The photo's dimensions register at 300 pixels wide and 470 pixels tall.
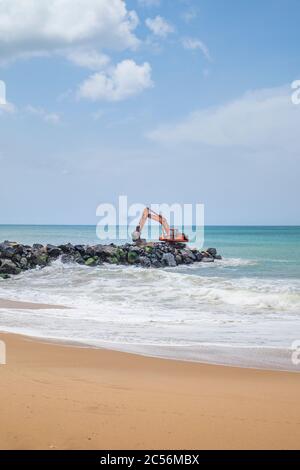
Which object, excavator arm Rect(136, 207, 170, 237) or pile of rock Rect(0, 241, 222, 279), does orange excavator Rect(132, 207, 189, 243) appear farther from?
pile of rock Rect(0, 241, 222, 279)

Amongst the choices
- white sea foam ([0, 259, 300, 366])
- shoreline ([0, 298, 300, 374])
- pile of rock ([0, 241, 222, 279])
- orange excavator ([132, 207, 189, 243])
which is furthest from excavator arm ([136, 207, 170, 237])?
shoreline ([0, 298, 300, 374])

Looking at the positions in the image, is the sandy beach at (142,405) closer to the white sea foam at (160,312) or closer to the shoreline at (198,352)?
the shoreline at (198,352)

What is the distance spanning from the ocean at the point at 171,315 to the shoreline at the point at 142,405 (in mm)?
1036

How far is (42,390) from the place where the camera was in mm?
4961

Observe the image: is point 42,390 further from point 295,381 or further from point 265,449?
point 295,381

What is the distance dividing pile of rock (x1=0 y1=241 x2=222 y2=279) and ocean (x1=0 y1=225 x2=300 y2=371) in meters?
4.75

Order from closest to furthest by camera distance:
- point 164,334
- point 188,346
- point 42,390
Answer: point 42,390 → point 188,346 → point 164,334

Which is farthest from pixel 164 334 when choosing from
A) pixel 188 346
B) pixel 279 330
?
pixel 279 330

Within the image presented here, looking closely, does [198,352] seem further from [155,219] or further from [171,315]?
[155,219]

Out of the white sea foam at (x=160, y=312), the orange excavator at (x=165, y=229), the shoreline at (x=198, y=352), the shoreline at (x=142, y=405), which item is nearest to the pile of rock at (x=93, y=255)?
the orange excavator at (x=165, y=229)

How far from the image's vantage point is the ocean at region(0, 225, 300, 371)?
7.79 meters

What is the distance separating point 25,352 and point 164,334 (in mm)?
2951

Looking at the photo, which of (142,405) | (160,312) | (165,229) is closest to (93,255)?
(165,229)

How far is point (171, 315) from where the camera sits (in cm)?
1147
